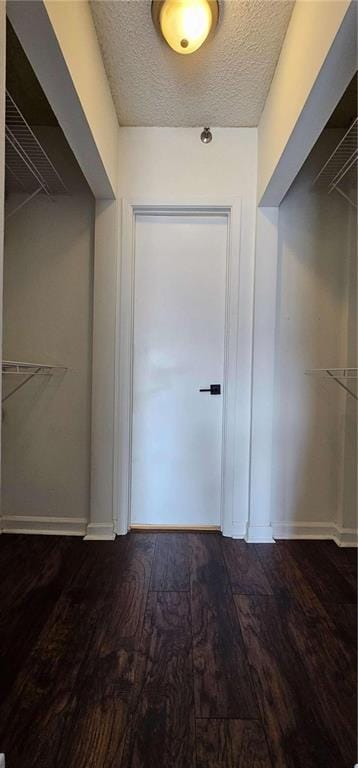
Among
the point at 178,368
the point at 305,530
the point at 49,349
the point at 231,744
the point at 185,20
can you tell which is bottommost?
the point at 231,744

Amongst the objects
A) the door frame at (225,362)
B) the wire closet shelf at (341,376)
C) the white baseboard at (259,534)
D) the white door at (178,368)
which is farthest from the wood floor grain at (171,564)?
the wire closet shelf at (341,376)

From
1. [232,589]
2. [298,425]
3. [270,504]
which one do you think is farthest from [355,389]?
[232,589]

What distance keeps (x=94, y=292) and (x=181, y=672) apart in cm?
184

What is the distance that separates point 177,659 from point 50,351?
1720 mm

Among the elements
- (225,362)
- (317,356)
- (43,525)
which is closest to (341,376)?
(317,356)

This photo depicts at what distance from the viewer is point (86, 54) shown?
4.75 feet

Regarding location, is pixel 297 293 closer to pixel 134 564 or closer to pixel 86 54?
pixel 86 54

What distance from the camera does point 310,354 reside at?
2.34m

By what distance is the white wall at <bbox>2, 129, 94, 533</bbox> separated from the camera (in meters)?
2.29

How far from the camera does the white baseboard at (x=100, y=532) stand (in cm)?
224

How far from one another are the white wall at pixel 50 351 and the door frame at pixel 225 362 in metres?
0.21

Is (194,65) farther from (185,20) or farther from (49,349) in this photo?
(49,349)

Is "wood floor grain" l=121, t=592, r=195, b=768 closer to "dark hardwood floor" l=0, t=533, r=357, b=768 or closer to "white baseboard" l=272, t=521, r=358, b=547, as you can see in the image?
"dark hardwood floor" l=0, t=533, r=357, b=768

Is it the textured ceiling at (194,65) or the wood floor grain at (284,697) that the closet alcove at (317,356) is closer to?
the textured ceiling at (194,65)
